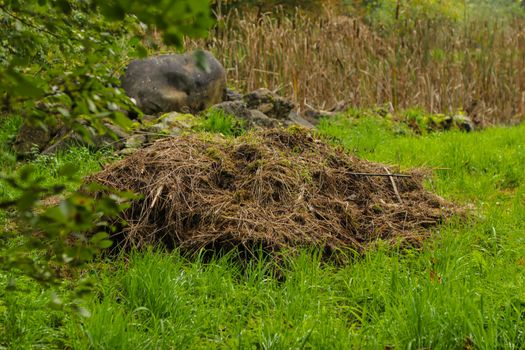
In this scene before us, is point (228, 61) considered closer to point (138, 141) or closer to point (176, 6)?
point (138, 141)

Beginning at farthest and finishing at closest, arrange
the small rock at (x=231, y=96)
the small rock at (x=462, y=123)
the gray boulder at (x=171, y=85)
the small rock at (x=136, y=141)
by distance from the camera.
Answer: the small rock at (x=462, y=123)
the small rock at (x=231, y=96)
the gray boulder at (x=171, y=85)
the small rock at (x=136, y=141)

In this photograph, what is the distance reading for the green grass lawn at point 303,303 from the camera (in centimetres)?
268

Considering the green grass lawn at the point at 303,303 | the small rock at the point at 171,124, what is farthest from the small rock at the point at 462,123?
the green grass lawn at the point at 303,303

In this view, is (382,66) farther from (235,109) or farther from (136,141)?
(136,141)

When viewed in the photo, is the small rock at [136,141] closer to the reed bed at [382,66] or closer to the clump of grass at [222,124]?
the clump of grass at [222,124]

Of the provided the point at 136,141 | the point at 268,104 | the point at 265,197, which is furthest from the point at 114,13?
the point at 268,104

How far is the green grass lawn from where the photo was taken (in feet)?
8.79

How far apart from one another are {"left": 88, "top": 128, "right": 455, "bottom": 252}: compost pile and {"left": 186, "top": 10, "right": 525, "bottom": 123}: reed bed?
18.5ft

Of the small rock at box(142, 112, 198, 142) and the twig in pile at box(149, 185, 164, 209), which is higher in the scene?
the twig in pile at box(149, 185, 164, 209)

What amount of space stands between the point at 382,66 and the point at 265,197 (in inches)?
297

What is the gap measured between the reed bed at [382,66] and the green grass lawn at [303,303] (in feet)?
22.1

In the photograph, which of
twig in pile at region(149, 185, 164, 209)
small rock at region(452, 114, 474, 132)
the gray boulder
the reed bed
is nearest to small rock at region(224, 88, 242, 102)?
the gray boulder

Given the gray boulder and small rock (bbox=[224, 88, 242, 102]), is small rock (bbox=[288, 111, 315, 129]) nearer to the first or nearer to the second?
small rock (bbox=[224, 88, 242, 102])

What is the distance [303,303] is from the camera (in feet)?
10.2
